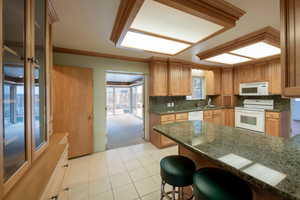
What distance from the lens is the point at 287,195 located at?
0.57 metres

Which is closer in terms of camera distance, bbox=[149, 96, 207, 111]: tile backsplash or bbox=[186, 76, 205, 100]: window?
bbox=[149, 96, 207, 111]: tile backsplash

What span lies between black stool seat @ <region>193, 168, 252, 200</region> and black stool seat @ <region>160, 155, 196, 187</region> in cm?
17

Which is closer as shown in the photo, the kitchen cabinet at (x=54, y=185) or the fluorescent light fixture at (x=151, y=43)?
the kitchen cabinet at (x=54, y=185)

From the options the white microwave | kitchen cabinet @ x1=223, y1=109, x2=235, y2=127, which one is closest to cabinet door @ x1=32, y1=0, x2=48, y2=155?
kitchen cabinet @ x1=223, y1=109, x2=235, y2=127

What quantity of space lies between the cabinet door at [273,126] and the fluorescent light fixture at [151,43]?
11.9 ft

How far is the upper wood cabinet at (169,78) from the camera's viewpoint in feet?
12.0

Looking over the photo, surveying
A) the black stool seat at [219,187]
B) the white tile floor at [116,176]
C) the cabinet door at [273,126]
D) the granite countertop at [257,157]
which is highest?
the granite countertop at [257,157]

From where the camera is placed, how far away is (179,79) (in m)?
3.99

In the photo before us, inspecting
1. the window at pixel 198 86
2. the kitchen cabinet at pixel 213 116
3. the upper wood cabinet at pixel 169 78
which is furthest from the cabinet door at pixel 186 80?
the window at pixel 198 86

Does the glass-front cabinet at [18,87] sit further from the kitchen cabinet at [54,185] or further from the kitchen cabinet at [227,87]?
the kitchen cabinet at [227,87]

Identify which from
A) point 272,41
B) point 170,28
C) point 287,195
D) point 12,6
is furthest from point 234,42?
point 12,6

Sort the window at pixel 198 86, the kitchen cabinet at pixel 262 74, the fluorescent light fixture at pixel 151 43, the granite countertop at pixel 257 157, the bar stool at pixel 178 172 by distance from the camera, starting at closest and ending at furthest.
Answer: the granite countertop at pixel 257 157, the bar stool at pixel 178 172, the fluorescent light fixture at pixel 151 43, the kitchen cabinet at pixel 262 74, the window at pixel 198 86

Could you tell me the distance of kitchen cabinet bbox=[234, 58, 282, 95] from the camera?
3711 mm

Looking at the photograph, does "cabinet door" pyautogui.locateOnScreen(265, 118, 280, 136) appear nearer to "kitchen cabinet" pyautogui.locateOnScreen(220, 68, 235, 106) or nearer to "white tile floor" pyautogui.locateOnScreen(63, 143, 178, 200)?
"kitchen cabinet" pyautogui.locateOnScreen(220, 68, 235, 106)
